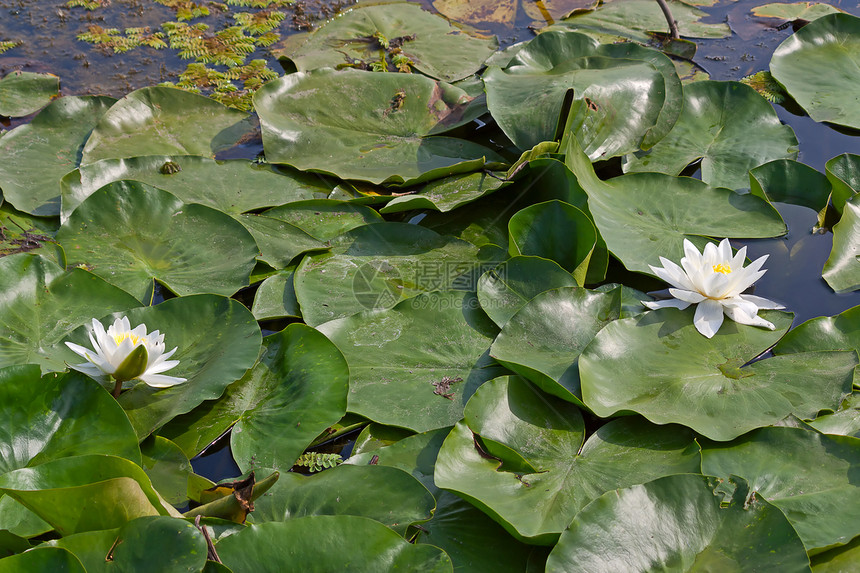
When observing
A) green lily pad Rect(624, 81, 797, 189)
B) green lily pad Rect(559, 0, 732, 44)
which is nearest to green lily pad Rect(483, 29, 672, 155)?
green lily pad Rect(624, 81, 797, 189)

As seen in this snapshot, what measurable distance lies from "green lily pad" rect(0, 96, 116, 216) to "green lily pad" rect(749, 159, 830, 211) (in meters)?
2.90

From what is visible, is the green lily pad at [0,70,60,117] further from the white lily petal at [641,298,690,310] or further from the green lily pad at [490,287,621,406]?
the white lily petal at [641,298,690,310]

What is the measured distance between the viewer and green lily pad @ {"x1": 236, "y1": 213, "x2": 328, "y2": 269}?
8.36 feet

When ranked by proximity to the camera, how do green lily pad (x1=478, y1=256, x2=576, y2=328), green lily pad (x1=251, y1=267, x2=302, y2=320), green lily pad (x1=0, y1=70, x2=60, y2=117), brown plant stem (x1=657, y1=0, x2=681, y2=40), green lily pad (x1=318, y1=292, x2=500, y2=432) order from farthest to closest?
1. brown plant stem (x1=657, y1=0, x2=681, y2=40)
2. green lily pad (x1=0, y1=70, x2=60, y2=117)
3. green lily pad (x1=251, y1=267, x2=302, y2=320)
4. green lily pad (x1=478, y1=256, x2=576, y2=328)
5. green lily pad (x1=318, y1=292, x2=500, y2=432)

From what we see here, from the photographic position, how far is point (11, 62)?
387 centimetres

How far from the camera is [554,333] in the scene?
2.06 meters

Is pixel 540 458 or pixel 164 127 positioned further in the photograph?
pixel 164 127

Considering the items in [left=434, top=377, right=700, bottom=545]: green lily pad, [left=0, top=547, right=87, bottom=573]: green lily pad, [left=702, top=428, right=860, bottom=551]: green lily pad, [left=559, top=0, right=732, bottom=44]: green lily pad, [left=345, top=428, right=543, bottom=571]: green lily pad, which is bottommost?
[left=345, top=428, right=543, bottom=571]: green lily pad

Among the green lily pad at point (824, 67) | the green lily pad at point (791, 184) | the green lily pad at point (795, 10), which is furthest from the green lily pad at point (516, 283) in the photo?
the green lily pad at point (795, 10)

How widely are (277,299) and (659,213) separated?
1.49 m

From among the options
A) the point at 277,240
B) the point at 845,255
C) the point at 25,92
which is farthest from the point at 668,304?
the point at 25,92

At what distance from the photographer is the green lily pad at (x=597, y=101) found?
9.39 feet

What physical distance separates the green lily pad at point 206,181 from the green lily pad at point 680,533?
1.85 m

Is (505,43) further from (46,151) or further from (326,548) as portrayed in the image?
(326,548)
